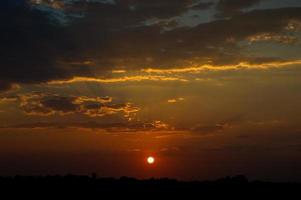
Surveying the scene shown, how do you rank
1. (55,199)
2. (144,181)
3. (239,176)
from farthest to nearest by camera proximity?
(239,176), (144,181), (55,199)

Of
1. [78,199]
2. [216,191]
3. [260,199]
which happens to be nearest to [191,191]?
[216,191]

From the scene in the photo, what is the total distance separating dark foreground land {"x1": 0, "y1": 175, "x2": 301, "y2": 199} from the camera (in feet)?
169

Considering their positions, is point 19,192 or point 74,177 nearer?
point 19,192

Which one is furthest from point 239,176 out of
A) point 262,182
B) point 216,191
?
point 216,191

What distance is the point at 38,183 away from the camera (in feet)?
186

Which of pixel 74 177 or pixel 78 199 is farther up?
pixel 74 177

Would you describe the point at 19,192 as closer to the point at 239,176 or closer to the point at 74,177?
the point at 74,177

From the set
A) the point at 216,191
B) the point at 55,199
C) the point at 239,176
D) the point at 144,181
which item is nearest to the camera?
the point at 55,199

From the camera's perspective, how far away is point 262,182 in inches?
2462

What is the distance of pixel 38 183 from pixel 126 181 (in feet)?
30.5

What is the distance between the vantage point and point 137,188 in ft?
181

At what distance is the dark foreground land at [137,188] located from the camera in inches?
2025

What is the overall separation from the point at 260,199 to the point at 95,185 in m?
15.4

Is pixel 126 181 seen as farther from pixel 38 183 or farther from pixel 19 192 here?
pixel 19 192
